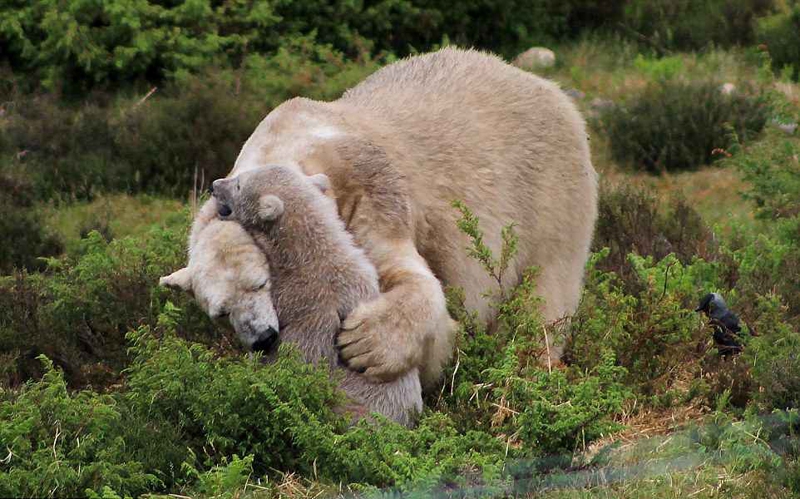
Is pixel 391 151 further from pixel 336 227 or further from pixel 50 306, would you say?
pixel 50 306

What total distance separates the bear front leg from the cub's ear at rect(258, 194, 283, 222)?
1.63 ft

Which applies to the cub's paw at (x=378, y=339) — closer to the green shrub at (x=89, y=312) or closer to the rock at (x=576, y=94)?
the green shrub at (x=89, y=312)

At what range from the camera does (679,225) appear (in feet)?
30.4

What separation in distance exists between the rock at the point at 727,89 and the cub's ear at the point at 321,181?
8.36m

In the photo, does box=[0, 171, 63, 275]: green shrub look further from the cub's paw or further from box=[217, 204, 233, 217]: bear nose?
the cub's paw

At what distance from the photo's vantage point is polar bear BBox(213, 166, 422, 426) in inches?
202

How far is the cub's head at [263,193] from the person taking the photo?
5.08 meters

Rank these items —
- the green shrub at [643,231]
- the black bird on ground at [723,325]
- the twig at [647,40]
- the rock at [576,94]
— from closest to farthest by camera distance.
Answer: the black bird on ground at [723,325], the green shrub at [643,231], the rock at [576,94], the twig at [647,40]

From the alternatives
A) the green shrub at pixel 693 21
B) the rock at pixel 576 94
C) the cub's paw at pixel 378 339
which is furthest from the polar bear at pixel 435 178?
the green shrub at pixel 693 21

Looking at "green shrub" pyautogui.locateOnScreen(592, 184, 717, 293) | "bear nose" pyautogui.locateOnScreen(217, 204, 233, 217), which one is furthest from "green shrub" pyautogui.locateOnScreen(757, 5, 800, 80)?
"bear nose" pyautogui.locateOnScreen(217, 204, 233, 217)

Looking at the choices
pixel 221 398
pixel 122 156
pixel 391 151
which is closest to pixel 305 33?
pixel 122 156

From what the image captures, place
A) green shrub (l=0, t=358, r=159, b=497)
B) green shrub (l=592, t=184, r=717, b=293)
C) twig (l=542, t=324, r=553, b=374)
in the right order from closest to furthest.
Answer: green shrub (l=0, t=358, r=159, b=497) < twig (l=542, t=324, r=553, b=374) < green shrub (l=592, t=184, r=717, b=293)

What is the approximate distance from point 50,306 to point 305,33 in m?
7.05

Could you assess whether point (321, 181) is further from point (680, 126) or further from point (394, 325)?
point (680, 126)
